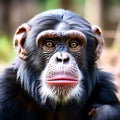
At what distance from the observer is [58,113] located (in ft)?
26.5

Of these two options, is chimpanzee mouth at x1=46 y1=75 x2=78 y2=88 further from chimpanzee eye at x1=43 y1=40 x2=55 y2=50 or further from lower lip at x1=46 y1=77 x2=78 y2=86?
chimpanzee eye at x1=43 y1=40 x2=55 y2=50

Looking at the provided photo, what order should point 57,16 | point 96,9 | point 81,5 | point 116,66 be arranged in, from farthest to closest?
point 81,5
point 96,9
point 116,66
point 57,16

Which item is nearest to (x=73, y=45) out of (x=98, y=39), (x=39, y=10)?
(x=98, y=39)

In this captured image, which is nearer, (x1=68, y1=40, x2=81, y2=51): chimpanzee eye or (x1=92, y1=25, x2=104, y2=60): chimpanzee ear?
(x1=68, y1=40, x2=81, y2=51): chimpanzee eye

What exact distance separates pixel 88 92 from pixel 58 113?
45 cm

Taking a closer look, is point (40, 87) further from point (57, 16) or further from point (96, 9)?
point (96, 9)

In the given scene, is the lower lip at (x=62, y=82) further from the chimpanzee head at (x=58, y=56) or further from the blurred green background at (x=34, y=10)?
the blurred green background at (x=34, y=10)

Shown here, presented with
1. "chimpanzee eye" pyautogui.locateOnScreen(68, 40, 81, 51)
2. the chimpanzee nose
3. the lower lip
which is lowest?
the lower lip

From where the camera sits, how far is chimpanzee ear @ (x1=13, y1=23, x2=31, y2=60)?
7.84 m

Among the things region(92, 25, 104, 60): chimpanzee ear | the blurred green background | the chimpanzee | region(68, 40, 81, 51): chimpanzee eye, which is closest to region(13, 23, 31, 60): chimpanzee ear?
the chimpanzee

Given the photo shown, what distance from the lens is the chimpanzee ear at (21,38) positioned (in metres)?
7.84

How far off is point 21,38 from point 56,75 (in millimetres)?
790

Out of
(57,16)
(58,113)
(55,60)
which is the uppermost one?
(57,16)

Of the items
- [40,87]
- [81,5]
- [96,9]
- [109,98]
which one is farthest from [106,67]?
[81,5]
